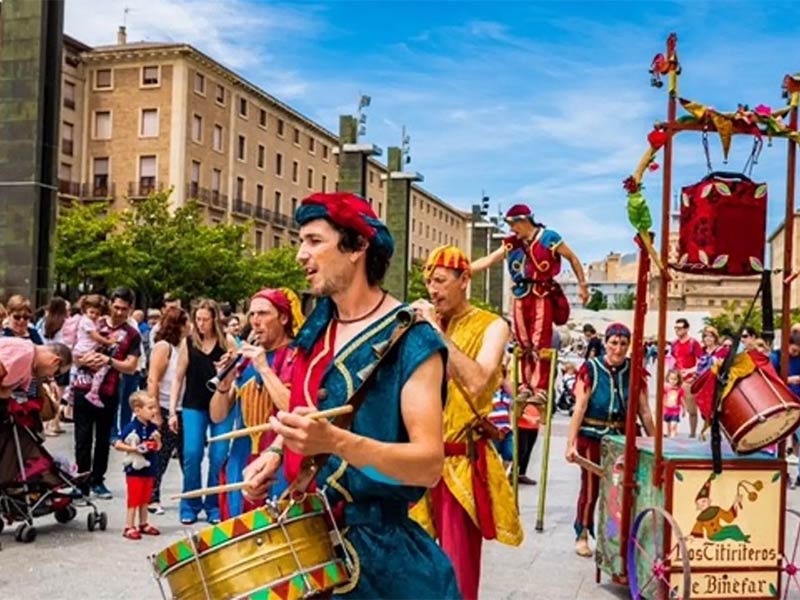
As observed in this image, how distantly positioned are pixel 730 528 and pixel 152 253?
3887 cm

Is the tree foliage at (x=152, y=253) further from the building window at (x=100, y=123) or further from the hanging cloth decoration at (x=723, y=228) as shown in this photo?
the hanging cloth decoration at (x=723, y=228)

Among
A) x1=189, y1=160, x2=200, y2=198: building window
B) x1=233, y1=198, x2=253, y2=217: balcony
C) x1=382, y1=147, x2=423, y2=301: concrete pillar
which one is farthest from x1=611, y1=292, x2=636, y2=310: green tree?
x1=382, y1=147, x2=423, y2=301: concrete pillar

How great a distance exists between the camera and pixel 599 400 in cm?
695

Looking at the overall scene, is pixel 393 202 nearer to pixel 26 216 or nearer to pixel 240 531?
pixel 26 216

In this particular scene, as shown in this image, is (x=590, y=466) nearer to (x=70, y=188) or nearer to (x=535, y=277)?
(x=535, y=277)

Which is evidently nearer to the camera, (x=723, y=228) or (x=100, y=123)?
(x=723, y=228)

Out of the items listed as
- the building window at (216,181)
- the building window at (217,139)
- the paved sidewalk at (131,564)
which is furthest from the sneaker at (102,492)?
the building window at (217,139)

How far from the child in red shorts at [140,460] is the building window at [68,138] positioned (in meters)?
49.7

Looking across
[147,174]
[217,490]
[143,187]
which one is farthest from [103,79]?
[217,490]

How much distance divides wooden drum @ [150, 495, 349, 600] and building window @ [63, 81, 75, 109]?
2197 inches

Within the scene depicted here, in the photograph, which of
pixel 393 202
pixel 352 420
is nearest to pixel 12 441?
pixel 352 420

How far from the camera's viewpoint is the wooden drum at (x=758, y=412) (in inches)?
196

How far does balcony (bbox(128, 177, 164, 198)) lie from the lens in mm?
54094

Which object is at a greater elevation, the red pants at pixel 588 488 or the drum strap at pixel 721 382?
the drum strap at pixel 721 382
